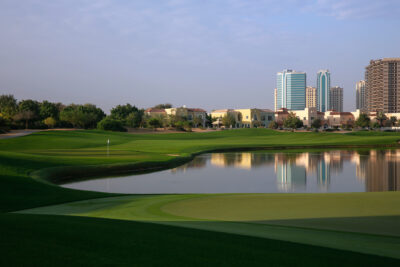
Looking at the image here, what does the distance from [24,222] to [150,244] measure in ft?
8.95

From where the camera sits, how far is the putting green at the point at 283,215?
8.48m

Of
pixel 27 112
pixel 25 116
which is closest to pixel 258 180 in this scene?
pixel 25 116

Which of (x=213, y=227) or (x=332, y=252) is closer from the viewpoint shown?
(x=332, y=252)

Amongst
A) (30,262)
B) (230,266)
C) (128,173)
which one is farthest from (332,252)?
(128,173)

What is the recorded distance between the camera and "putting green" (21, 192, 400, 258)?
27.8ft

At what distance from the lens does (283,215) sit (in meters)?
11.7

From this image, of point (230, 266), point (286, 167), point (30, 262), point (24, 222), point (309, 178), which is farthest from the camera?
point (286, 167)

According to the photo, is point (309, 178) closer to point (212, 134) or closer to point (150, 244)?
point (150, 244)

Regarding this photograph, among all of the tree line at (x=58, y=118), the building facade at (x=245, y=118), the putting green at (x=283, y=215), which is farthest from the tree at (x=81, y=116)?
the putting green at (x=283, y=215)

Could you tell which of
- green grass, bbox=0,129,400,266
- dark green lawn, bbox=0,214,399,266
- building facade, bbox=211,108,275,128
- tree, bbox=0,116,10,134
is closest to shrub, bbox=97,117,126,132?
tree, bbox=0,116,10,134

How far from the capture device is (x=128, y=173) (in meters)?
28.8

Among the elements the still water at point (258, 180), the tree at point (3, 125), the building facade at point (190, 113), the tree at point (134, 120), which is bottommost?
the still water at point (258, 180)

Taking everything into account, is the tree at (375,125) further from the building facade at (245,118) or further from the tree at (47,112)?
the tree at (47,112)

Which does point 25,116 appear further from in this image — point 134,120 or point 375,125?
point 375,125
